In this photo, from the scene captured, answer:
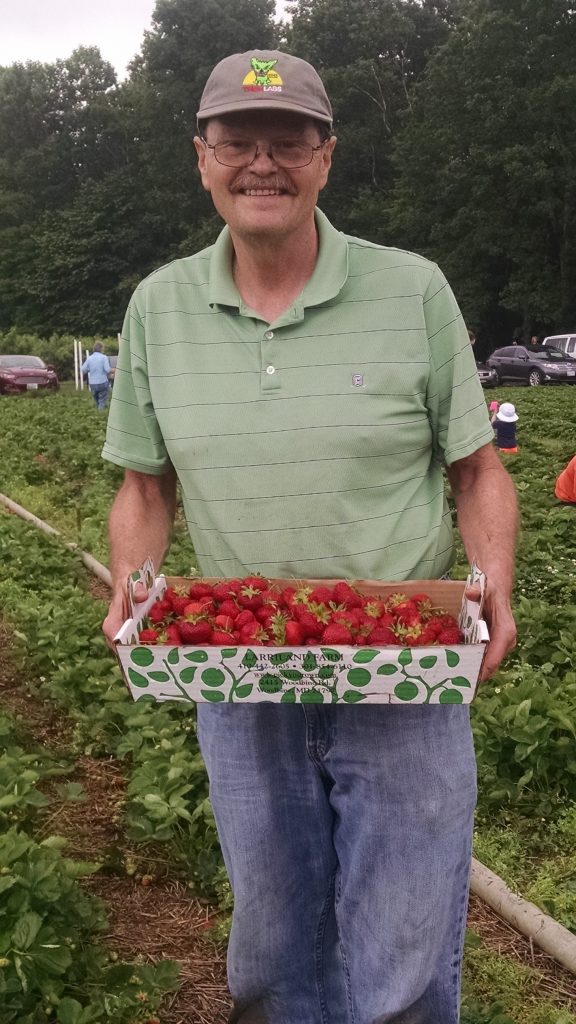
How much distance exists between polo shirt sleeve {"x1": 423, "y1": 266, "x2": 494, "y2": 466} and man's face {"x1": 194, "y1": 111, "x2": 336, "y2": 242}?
1.17 feet

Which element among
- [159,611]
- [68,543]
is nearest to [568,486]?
[68,543]

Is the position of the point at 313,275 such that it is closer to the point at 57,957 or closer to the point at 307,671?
the point at 307,671

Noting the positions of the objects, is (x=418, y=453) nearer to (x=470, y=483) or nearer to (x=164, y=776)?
(x=470, y=483)

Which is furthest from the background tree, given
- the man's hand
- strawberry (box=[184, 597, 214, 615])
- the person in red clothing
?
strawberry (box=[184, 597, 214, 615])

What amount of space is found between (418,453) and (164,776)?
246 cm

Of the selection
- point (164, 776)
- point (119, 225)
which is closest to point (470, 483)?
point (164, 776)

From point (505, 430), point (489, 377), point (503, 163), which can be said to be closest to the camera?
point (505, 430)

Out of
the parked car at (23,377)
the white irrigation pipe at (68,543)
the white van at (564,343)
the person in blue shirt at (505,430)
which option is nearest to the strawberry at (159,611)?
the white irrigation pipe at (68,543)

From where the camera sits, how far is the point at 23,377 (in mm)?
28922

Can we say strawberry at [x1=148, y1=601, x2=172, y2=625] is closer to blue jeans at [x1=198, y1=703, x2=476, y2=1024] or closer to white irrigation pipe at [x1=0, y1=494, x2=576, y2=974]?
blue jeans at [x1=198, y1=703, x2=476, y2=1024]

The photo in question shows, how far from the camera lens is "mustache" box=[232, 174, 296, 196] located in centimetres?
226

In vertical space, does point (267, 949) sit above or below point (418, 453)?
below

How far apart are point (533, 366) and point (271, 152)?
3003 cm

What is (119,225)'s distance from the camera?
2335 inches
